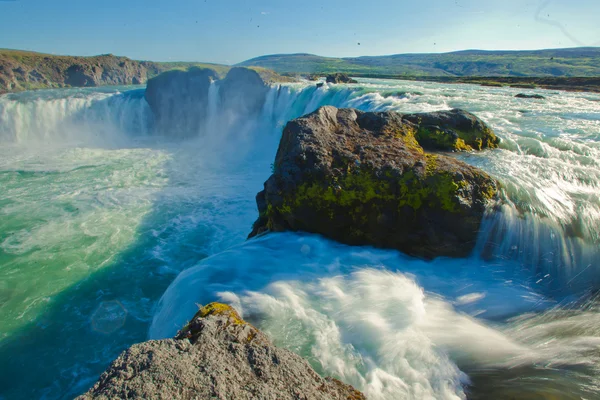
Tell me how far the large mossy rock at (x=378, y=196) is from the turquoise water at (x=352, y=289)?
293 millimetres

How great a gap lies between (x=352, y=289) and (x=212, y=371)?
263cm

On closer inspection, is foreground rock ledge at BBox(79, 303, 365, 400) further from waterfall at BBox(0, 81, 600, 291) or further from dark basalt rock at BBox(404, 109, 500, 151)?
dark basalt rock at BBox(404, 109, 500, 151)

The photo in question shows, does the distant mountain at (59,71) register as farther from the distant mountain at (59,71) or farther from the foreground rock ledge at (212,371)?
the foreground rock ledge at (212,371)

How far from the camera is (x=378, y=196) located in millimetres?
5543

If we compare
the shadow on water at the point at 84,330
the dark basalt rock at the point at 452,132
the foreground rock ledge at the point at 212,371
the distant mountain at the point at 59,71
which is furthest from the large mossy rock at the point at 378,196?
the distant mountain at the point at 59,71

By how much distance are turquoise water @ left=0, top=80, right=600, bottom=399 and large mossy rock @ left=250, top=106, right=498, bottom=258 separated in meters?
0.29

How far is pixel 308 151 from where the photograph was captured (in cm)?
596

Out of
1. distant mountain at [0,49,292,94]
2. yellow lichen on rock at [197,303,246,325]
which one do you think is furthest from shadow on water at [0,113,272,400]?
distant mountain at [0,49,292,94]

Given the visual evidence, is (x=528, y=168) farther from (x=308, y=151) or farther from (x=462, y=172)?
(x=308, y=151)

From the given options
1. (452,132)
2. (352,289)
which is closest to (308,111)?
(452,132)

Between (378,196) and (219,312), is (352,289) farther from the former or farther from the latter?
(219,312)

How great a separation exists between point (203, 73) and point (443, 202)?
32057 mm

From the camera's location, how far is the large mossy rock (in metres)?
5.30

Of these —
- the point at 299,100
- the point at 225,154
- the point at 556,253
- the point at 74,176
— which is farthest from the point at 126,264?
the point at 299,100
